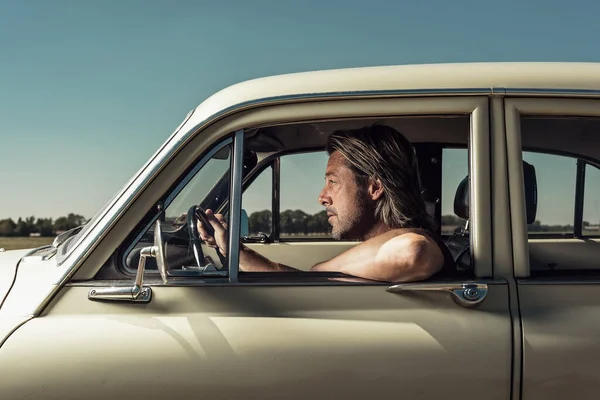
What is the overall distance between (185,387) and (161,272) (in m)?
0.36

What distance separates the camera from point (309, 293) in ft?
7.29

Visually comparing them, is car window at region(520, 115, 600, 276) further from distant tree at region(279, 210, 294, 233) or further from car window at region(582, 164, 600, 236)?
distant tree at region(279, 210, 294, 233)

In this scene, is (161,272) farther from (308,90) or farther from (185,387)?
(308,90)

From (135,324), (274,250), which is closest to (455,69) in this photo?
(135,324)

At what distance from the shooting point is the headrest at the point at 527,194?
8.25 ft

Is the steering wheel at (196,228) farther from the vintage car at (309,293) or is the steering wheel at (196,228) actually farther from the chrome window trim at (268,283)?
the chrome window trim at (268,283)

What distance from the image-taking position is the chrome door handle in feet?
7.09

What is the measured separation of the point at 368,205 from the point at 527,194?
0.60 m

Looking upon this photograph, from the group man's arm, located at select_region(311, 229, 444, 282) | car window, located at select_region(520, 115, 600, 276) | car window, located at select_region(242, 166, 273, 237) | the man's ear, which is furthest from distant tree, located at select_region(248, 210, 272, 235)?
car window, located at select_region(520, 115, 600, 276)

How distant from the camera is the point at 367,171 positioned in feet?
8.56

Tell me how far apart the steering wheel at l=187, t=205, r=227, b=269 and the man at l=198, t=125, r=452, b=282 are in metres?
0.02

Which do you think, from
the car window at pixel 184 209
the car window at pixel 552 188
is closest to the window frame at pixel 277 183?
the car window at pixel 184 209

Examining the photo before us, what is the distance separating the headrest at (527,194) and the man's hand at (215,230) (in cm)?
87

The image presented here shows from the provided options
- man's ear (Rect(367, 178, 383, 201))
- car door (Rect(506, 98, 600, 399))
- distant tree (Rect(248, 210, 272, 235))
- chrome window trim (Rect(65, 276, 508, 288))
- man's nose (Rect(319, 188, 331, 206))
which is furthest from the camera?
distant tree (Rect(248, 210, 272, 235))
